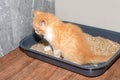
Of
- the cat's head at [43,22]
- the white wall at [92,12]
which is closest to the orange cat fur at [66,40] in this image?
the cat's head at [43,22]

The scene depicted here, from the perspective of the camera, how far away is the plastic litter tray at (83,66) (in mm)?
1096

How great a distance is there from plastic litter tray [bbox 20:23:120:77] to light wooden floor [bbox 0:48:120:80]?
26 millimetres

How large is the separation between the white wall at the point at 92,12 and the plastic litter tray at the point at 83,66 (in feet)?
0.20

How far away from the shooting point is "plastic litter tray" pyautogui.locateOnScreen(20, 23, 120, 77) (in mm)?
1096

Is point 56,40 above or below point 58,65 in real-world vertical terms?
above

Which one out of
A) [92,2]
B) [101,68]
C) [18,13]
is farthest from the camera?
[92,2]

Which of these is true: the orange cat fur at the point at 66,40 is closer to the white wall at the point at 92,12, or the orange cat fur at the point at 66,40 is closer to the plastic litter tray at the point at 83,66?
the plastic litter tray at the point at 83,66

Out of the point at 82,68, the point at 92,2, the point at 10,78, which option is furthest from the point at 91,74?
the point at 92,2

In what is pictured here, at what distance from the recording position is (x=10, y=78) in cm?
115

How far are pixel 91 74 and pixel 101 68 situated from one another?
0.21ft

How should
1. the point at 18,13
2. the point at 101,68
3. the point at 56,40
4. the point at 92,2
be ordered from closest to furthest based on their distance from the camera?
the point at 101,68 → the point at 56,40 → the point at 18,13 → the point at 92,2

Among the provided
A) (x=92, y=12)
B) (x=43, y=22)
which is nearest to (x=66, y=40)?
(x=43, y=22)

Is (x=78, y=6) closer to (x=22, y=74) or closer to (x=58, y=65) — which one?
(x=58, y=65)

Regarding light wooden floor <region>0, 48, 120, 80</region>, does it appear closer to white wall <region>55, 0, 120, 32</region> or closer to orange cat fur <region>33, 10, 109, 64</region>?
orange cat fur <region>33, 10, 109, 64</region>
